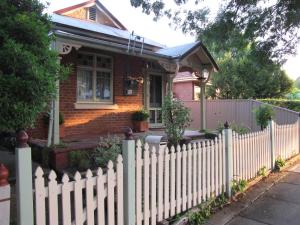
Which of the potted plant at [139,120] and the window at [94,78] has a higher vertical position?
the window at [94,78]

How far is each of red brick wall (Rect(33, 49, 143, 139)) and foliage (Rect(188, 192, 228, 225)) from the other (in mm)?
4892

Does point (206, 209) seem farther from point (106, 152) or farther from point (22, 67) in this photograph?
point (22, 67)

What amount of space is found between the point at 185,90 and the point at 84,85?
15.7 metres

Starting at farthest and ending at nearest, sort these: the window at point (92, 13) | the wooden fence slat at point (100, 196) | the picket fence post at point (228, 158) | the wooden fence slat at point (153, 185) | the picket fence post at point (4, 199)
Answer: the window at point (92, 13)
the picket fence post at point (228, 158)
the wooden fence slat at point (153, 185)
the wooden fence slat at point (100, 196)
the picket fence post at point (4, 199)

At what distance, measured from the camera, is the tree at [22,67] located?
12.8ft

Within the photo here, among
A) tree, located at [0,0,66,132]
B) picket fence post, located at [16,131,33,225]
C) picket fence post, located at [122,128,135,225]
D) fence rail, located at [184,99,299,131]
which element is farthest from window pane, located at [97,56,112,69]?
picket fence post, located at [16,131,33,225]

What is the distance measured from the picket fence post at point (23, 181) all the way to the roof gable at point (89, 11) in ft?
38.8

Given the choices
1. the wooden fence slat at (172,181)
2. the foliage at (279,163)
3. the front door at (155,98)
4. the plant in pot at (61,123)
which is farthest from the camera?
the front door at (155,98)

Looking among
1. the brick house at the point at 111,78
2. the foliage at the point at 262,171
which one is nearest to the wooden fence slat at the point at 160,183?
the foliage at the point at 262,171

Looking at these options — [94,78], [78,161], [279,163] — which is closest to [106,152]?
[78,161]

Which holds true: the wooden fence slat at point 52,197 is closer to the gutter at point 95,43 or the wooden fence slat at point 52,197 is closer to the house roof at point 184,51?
the gutter at point 95,43

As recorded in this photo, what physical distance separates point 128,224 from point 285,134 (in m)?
6.38

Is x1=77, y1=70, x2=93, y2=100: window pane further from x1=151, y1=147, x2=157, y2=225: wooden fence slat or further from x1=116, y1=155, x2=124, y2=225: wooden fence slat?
x1=116, y1=155, x2=124, y2=225: wooden fence slat

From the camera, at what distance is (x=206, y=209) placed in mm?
4930
